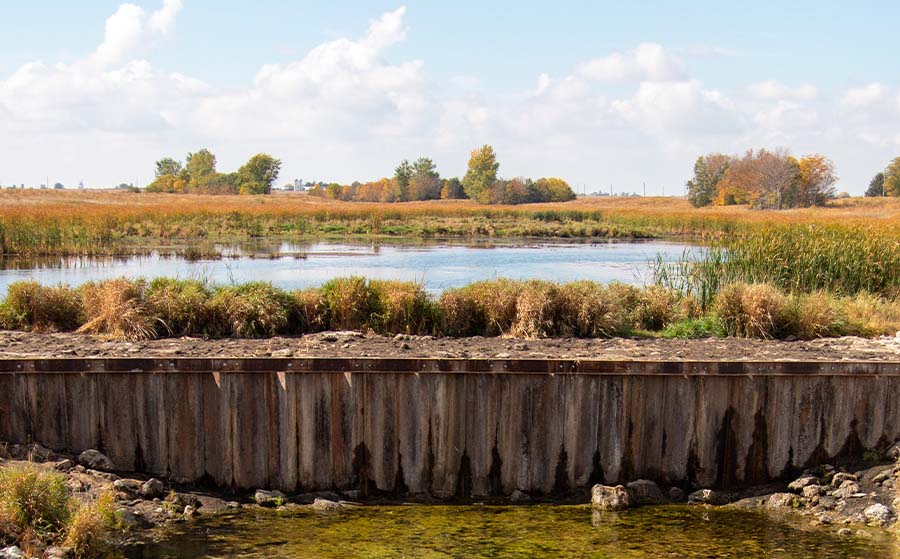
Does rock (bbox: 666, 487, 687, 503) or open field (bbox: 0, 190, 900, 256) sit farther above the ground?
open field (bbox: 0, 190, 900, 256)

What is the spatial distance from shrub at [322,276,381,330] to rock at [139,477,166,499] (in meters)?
5.10

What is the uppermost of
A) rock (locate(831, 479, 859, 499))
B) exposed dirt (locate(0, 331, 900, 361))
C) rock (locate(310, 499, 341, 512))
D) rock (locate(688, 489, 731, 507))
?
exposed dirt (locate(0, 331, 900, 361))

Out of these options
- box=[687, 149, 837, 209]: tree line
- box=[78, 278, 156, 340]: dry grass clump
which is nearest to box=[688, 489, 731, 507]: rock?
box=[78, 278, 156, 340]: dry grass clump

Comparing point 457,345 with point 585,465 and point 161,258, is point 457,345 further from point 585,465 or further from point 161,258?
point 161,258

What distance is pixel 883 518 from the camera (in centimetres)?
997

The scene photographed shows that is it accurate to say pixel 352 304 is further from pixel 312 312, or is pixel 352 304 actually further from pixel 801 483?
pixel 801 483

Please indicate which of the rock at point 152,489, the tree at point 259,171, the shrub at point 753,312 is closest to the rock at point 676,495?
the shrub at point 753,312

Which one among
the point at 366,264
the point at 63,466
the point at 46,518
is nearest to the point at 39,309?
the point at 63,466

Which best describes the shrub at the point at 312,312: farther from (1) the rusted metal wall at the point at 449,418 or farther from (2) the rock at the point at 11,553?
(2) the rock at the point at 11,553

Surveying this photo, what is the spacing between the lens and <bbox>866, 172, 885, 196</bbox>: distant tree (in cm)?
10781

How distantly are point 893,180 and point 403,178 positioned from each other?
61210 mm

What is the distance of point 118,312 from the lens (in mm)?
13953

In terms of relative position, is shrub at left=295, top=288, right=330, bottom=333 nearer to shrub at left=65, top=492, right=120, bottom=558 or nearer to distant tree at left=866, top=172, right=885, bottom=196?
shrub at left=65, top=492, right=120, bottom=558

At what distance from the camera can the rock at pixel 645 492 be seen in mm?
10875
